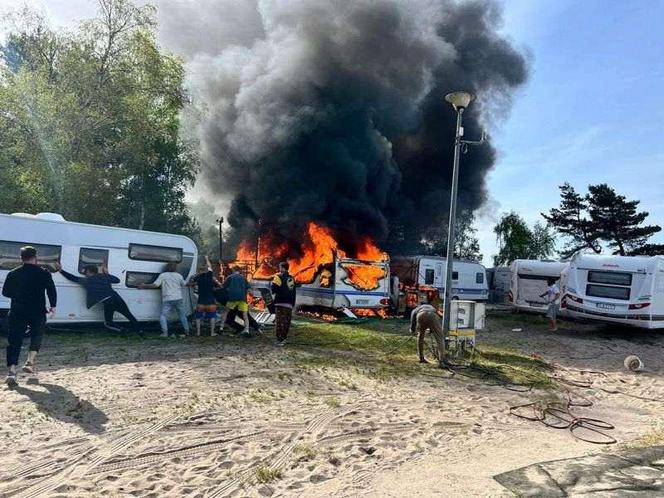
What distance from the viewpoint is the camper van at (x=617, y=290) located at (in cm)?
1369

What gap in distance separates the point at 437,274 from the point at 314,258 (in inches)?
245

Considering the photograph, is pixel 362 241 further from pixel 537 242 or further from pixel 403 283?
pixel 537 242

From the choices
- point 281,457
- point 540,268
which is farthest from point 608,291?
point 281,457

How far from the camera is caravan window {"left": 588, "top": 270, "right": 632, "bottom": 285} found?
558 inches

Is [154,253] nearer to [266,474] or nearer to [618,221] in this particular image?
[266,474]

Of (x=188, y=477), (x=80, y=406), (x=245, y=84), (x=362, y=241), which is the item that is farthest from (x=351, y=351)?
(x=245, y=84)

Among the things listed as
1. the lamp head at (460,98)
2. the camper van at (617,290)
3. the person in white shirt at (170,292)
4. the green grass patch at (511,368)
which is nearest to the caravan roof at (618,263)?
the camper van at (617,290)

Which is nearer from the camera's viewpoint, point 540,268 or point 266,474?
point 266,474

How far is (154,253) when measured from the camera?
37.3 feet

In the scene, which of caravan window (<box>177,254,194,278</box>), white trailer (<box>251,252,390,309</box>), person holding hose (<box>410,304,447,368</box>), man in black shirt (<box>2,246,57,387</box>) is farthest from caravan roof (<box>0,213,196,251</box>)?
person holding hose (<box>410,304,447,368</box>)

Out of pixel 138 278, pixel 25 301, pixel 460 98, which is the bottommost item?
pixel 25 301

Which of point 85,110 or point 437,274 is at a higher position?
point 85,110

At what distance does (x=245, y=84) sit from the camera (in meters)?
25.2

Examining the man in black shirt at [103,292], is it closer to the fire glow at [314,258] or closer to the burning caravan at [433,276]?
the fire glow at [314,258]
